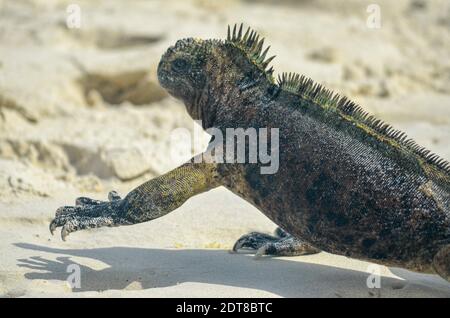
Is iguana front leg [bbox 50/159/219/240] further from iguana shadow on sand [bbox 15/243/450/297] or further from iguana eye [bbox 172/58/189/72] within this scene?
iguana eye [bbox 172/58/189/72]

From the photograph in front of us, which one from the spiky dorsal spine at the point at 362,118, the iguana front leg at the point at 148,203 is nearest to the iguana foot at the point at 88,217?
the iguana front leg at the point at 148,203

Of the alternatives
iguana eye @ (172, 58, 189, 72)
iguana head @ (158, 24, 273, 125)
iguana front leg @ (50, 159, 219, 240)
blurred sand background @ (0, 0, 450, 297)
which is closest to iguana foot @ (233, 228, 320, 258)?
blurred sand background @ (0, 0, 450, 297)

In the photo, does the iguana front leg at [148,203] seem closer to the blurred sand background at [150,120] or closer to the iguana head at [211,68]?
the blurred sand background at [150,120]

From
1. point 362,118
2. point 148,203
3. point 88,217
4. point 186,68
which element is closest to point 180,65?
point 186,68

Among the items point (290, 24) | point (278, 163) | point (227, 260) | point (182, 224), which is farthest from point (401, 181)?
point (290, 24)

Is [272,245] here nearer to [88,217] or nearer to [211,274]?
[211,274]
